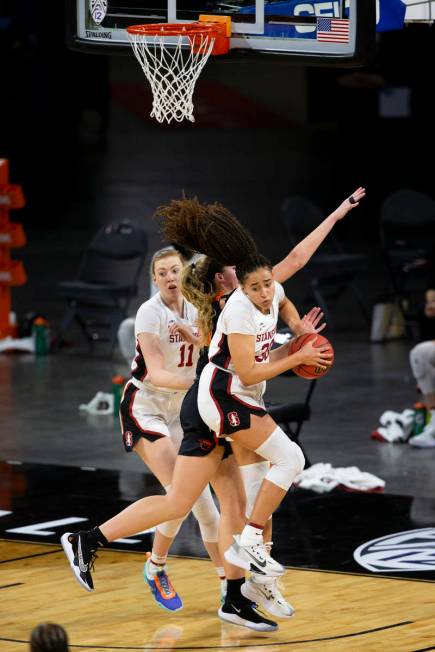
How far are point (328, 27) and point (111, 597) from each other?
336 centimetres

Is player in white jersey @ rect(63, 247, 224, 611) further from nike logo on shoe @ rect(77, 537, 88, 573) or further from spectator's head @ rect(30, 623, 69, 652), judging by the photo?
spectator's head @ rect(30, 623, 69, 652)

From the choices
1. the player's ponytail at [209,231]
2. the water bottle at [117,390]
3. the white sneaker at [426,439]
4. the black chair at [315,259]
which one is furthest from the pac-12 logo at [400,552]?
the black chair at [315,259]

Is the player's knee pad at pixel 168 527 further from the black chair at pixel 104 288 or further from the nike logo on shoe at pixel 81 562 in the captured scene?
the black chair at pixel 104 288

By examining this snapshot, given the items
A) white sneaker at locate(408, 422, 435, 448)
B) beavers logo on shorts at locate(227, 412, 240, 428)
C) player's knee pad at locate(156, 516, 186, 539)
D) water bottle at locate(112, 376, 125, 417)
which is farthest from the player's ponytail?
water bottle at locate(112, 376, 125, 417)

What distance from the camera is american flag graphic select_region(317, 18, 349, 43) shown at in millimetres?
8141

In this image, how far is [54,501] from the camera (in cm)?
912

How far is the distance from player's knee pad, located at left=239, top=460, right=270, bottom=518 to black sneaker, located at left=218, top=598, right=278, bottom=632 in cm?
51

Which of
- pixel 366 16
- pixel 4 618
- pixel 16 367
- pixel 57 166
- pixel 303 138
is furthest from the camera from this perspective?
pixel 303 138

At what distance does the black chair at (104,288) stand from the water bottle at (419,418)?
4.29m

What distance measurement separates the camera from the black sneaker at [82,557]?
6703 millimetres

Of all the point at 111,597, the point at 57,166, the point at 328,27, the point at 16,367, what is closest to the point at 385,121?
the point at 57,166

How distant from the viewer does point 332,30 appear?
26.9 ft

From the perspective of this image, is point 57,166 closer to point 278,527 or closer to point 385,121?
point 385,121

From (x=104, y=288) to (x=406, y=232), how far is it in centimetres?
347
